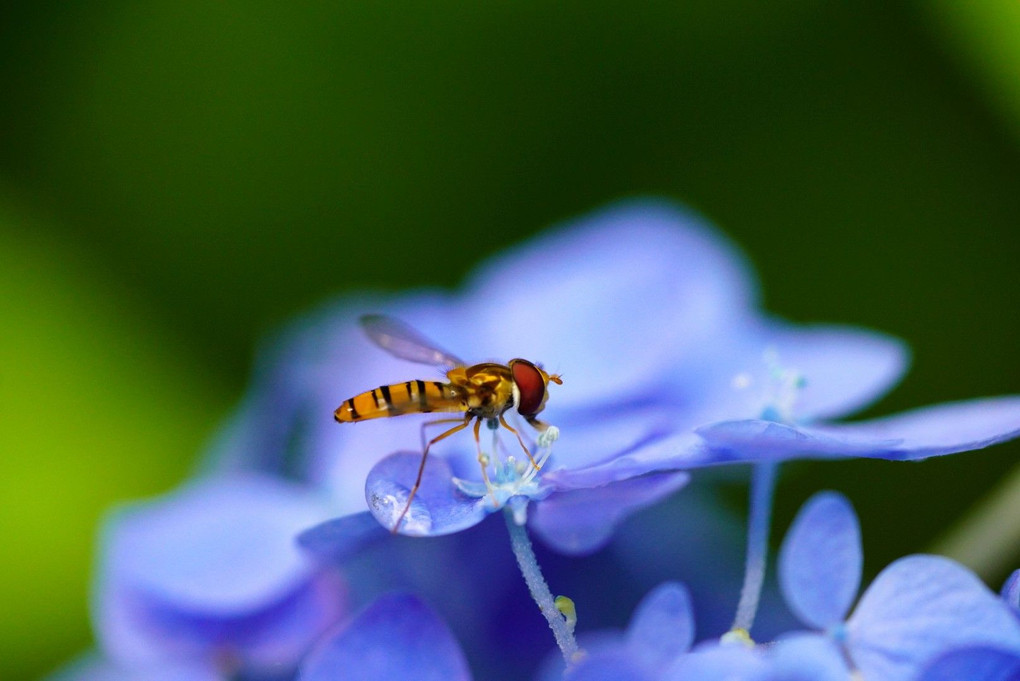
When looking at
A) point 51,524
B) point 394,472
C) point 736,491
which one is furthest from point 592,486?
point 51,524

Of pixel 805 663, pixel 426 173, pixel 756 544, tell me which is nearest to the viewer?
pixel 805 663

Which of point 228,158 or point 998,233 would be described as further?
point 228,158

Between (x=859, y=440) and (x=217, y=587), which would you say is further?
(x=217, y=587)

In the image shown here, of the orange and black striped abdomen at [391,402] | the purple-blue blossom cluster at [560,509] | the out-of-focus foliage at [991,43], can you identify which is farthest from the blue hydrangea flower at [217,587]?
the out-of-focus foliage at [991,43]

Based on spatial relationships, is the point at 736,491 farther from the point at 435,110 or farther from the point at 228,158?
the point at 228,158

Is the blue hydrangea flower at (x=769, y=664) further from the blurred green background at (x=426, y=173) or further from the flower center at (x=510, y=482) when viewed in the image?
the blurred green background at (x=426, y=173)

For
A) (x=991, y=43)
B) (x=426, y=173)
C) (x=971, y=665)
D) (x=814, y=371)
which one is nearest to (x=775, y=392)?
(x=814, y=371)

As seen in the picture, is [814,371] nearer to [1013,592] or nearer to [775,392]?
[775,392]
